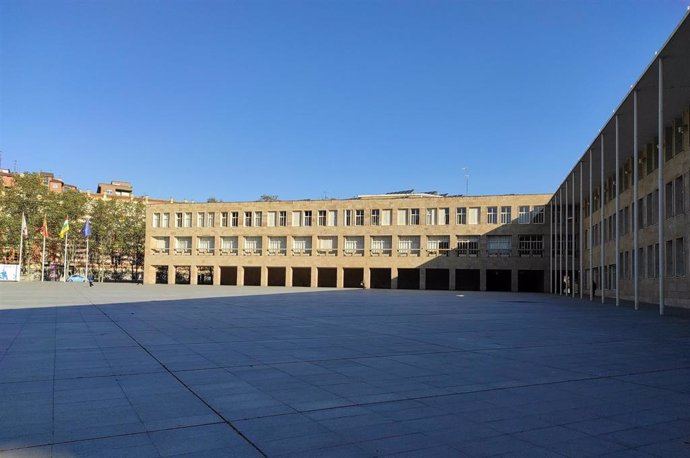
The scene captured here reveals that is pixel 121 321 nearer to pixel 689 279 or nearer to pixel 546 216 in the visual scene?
pixel 689 279

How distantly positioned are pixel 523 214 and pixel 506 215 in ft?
6.16

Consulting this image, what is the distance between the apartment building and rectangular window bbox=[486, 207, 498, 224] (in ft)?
0.38

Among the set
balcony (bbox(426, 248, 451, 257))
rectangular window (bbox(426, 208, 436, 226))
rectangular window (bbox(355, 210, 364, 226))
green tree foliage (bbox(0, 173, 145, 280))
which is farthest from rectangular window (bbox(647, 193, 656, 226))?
green tree foliage (bbox(0, 173, 145, 280))

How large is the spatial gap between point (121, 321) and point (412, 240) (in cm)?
5677

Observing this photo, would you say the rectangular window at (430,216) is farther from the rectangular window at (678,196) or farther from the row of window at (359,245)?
the rectangular window at (678,196)

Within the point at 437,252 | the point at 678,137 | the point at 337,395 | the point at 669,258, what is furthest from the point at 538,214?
the point at 337,395

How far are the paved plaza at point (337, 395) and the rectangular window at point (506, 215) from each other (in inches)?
2195

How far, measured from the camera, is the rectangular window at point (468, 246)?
68.6 m

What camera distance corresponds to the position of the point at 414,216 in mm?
71312

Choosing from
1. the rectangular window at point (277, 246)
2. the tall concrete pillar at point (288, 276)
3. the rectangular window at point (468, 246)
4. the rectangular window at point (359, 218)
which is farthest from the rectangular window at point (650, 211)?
the rectangular window at point (277, 246)

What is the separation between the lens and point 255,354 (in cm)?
1010

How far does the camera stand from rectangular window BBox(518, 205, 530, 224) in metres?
66.8

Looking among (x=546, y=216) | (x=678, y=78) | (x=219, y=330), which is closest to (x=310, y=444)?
(x=219, y=330)

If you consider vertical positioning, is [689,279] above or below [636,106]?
below
